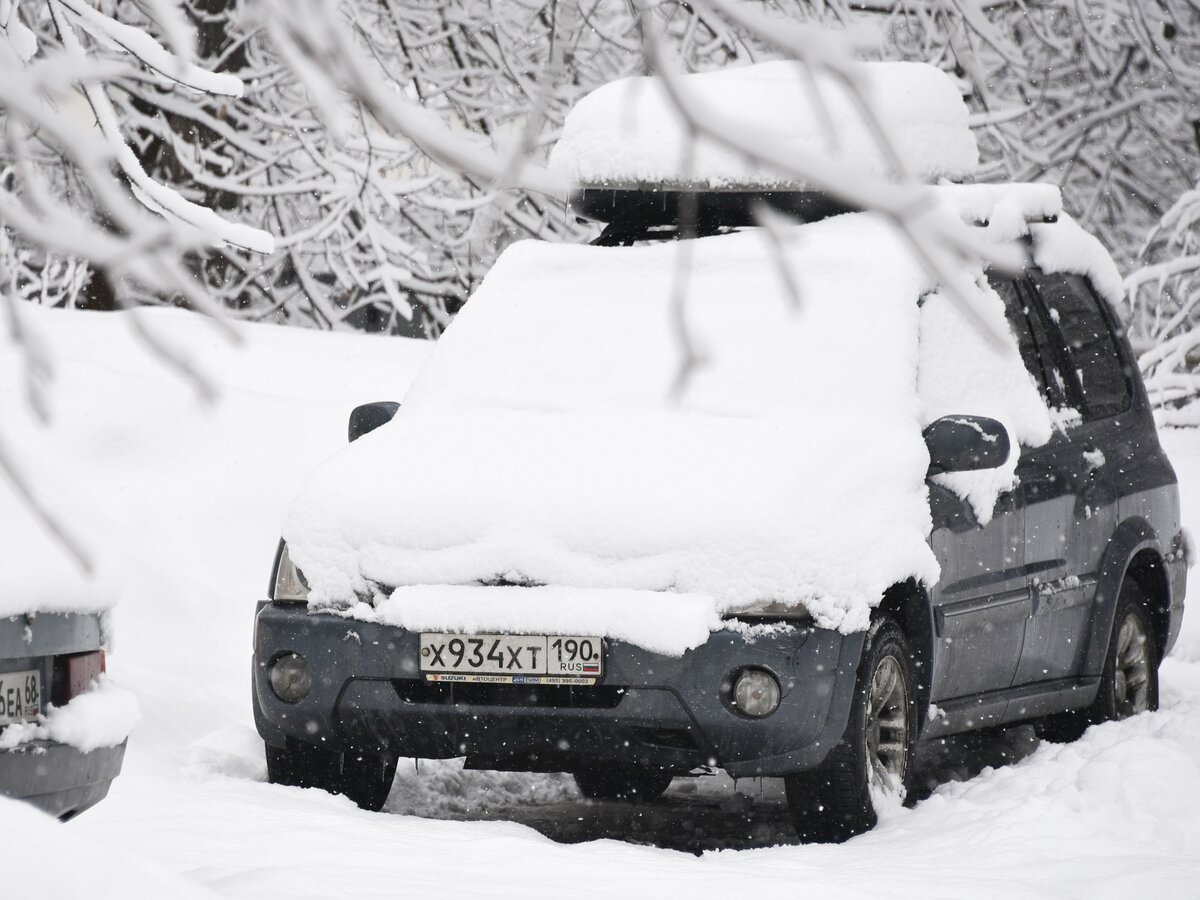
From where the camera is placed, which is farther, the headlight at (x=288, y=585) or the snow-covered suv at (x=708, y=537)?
the headlight at (x=288, y=585)

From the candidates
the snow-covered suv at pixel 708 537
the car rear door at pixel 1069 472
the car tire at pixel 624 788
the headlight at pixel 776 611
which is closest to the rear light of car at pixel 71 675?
the snow-covered suv at pixel 708 537

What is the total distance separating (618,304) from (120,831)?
7.62 feet

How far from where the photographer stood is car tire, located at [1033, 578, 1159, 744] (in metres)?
6.58

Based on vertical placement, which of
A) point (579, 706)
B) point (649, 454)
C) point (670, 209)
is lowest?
point (579, 706)

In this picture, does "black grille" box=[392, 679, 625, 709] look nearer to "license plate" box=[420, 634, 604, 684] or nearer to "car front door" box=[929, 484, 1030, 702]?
"license plate" box=[420, 634, 604, 684]

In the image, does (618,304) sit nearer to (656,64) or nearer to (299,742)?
(299,742)

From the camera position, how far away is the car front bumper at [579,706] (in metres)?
4.71

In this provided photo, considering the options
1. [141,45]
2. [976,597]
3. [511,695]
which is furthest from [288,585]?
[976,597]

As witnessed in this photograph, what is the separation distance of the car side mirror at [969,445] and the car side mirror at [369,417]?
1.73m

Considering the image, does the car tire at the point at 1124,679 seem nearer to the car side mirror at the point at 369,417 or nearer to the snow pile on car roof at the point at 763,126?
the snow pile on car roof at the point at 763,126

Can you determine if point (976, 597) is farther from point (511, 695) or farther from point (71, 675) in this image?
point (71, 675)

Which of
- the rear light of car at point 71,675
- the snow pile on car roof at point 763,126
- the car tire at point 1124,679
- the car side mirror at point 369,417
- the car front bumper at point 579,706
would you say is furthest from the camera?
the car tire at point 1124,679

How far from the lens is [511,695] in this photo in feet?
16.0

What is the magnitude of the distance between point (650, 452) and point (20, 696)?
1949 mm
